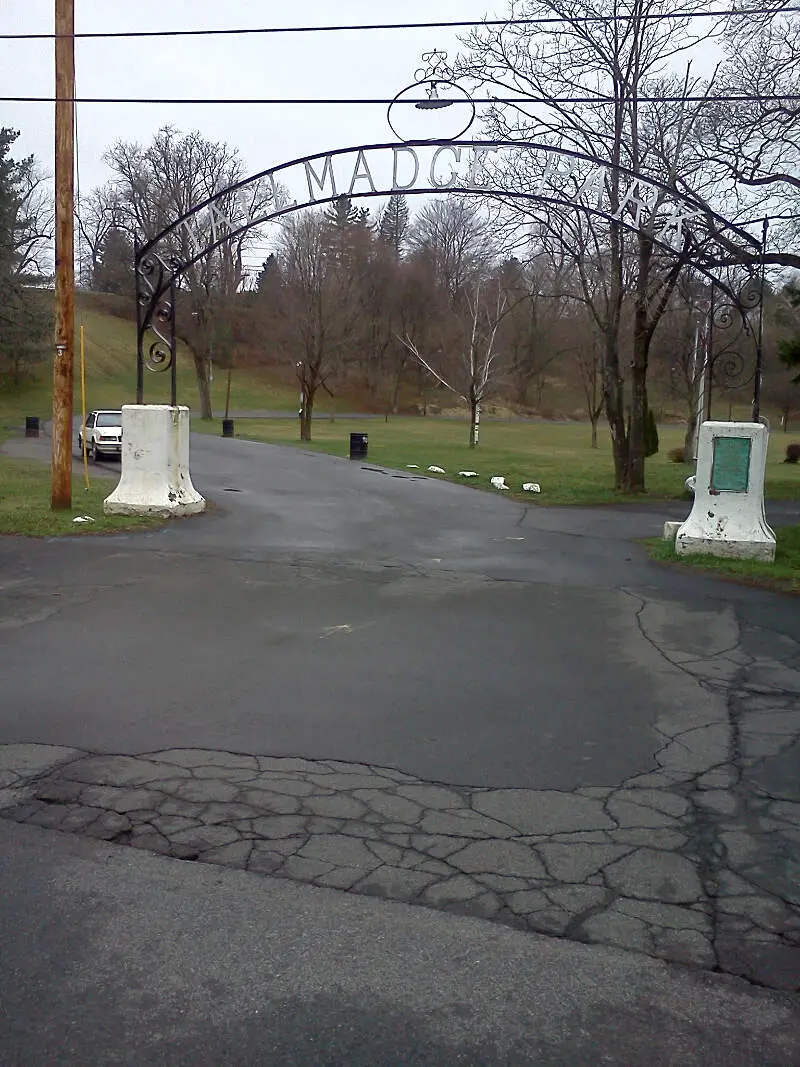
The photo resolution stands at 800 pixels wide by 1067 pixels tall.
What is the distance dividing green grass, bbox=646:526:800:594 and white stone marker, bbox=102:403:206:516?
767 cm

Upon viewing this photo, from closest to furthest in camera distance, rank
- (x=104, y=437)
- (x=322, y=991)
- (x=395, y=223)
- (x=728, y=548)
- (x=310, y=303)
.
Answer: (x=322, y=991) < (x=728, y=548) < (x=104, y=437) < (x=310, y=303) < (x=395, y=223)

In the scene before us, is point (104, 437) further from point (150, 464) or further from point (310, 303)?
point (310, 303)

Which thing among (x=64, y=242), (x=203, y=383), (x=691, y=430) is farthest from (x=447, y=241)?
(x=64, y=242)

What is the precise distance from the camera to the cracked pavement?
4570mm

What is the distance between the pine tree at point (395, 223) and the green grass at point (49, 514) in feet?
269

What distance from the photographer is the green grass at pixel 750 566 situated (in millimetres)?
12243

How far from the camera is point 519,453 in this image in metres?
42.1

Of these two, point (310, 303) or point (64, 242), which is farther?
point (310, 303)

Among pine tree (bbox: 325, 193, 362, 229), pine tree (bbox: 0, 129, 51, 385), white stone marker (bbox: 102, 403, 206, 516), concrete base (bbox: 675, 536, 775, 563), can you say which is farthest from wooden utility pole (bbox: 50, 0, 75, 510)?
pine tree (bbox: 0, 129, 51, 385)

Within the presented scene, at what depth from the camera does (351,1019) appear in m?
3.46

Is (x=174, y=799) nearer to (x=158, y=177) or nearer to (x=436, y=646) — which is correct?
(x=436, y=646)

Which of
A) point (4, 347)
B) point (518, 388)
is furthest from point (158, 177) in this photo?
point (518, 388)

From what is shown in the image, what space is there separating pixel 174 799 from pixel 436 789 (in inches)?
56.4

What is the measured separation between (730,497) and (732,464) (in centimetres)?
46
